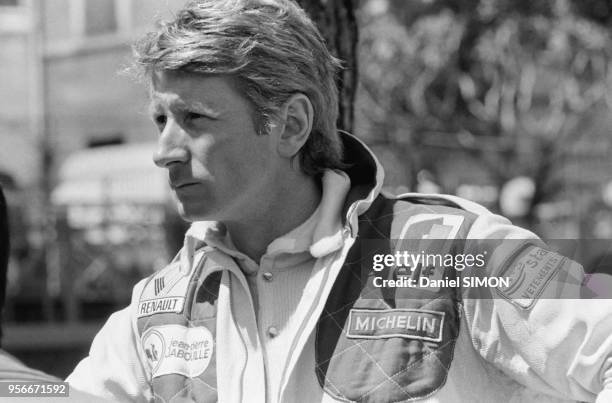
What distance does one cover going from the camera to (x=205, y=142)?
215 centimetres

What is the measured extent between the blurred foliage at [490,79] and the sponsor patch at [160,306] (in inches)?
317

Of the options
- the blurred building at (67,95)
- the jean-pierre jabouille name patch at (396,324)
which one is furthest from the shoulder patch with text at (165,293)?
the blurred building at (67,95)

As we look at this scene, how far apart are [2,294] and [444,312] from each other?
110 centimetres

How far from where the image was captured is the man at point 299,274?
6.68ft

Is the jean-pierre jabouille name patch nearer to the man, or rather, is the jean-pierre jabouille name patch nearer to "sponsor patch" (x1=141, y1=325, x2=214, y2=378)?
the man

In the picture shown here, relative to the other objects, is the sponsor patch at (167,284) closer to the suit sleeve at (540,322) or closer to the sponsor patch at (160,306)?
the sponsor patch at (160,306)

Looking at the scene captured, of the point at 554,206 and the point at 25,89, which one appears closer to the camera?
the point at 554,206

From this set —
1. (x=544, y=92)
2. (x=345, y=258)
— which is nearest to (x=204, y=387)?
(x=345, y=258)

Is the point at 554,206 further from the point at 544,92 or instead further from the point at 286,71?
the point at 286,71

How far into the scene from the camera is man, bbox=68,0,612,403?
2035 millimetres

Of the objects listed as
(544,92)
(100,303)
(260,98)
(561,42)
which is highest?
(260,98)

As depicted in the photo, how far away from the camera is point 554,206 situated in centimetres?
1301

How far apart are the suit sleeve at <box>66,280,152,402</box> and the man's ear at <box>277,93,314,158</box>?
48 cm

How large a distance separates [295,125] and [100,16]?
1715cm
